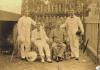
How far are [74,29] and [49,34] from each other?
28 centimetres

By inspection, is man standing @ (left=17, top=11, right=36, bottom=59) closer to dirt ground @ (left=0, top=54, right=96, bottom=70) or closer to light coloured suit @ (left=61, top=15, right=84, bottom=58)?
dirt ground @ (left=0, top=54, right=96, bottom=70)

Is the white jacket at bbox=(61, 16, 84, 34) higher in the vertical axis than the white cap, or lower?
higher

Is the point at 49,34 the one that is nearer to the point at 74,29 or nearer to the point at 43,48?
the point at 43,48

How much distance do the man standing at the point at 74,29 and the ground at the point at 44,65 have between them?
0.26ft

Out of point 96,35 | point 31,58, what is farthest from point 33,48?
point 96,35

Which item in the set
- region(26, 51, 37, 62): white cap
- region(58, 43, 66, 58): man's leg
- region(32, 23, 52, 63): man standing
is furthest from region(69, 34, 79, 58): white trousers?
region(26, 51, 37, 62): white cap

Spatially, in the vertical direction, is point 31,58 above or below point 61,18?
below

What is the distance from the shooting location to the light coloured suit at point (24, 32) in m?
4.04

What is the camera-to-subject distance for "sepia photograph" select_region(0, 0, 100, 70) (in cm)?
401

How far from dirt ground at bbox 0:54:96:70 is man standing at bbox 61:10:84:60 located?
0.26 ft

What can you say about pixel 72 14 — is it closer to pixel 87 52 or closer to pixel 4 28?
pixel 87 52

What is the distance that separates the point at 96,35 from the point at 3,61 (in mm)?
1068

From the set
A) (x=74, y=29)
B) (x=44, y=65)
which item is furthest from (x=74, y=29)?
(x=44, y=65)

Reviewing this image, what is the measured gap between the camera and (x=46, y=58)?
4.08 meters
